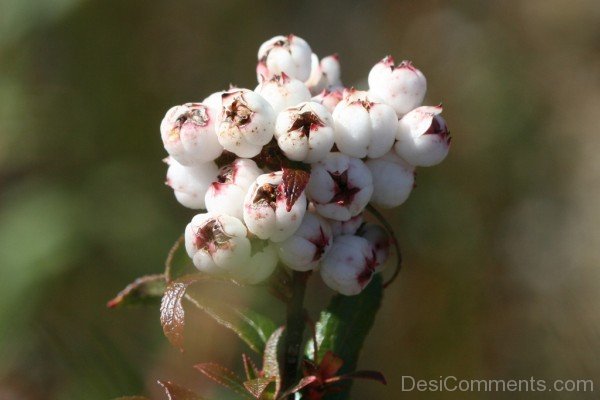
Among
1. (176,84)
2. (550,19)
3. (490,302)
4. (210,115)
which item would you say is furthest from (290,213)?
(550,19)

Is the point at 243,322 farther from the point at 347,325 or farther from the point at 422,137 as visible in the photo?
the point at 422,137

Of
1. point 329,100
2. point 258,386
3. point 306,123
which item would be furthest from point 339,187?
point 258,386

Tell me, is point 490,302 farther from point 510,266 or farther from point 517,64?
point 517,64

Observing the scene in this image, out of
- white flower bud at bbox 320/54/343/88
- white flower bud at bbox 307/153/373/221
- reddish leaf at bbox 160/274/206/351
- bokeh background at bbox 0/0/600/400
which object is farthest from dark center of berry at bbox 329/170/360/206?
bokeh background at bbox 0/0/600/400

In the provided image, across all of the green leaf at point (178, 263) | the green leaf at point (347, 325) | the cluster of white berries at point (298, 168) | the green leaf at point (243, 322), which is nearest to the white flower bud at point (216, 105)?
the cluster of white berries at point (298, 168)

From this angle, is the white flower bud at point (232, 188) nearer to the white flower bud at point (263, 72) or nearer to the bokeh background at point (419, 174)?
the white flower bud at point (263, 72)

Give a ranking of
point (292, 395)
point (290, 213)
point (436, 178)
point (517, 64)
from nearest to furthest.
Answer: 1. point (290, 213)
2. point (292, 395)
3. point (436, 178)
4. point (517, 64)
